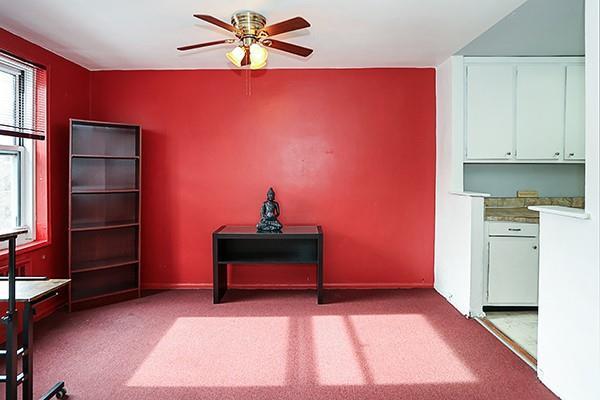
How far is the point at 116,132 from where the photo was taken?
4.16 m

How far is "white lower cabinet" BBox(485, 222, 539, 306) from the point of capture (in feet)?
11.9

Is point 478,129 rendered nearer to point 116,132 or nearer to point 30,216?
point 116,132

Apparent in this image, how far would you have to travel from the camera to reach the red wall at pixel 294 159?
4438mm

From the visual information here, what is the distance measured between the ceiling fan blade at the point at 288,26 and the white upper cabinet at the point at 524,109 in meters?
2.09

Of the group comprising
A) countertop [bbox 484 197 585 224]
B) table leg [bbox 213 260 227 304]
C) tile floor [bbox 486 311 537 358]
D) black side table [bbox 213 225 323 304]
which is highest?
countertop [bbox 484 197 585 224]

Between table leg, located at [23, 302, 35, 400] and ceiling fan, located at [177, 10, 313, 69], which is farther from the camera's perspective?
ceiling fan, located at [177, 10, 313, 69]

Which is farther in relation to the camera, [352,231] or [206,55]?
[352,231]

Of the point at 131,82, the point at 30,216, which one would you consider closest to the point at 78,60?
the point at 131,82

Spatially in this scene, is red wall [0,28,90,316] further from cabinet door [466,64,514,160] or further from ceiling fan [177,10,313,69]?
cabinet door [466,64,514,160]

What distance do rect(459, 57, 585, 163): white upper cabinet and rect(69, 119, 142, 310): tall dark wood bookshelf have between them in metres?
3.29

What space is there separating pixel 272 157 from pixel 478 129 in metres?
2.06

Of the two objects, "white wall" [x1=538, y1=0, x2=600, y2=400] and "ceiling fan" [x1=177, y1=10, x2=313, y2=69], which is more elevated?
"ceiling fan" [x1=177, y1=10, x2=313, y2=69]

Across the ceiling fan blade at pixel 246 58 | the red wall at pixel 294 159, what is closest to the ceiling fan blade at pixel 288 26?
the ceiling fan blade at pixel 246 58

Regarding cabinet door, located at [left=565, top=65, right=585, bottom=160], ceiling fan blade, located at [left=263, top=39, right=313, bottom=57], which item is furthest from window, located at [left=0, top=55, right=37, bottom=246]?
cabinet door, located at [left=565, top=65, right=585, bottom=160]
